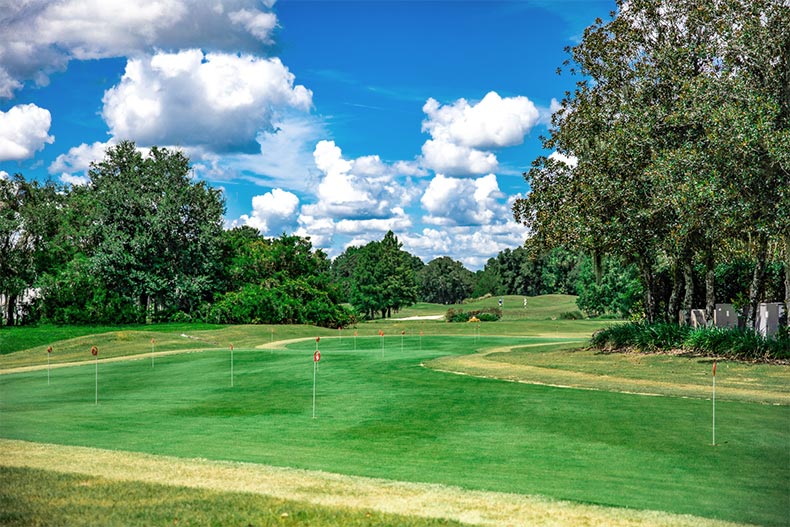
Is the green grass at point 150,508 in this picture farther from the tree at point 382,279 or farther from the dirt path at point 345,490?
the tree at point 382,279

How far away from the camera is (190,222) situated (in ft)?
210

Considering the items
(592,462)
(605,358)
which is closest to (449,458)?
(592,462)

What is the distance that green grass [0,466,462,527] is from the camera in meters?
8.25

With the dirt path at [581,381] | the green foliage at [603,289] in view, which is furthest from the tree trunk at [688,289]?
the green foliage at [603,289]

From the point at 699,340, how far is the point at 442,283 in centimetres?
13026

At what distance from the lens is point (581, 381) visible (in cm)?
2425

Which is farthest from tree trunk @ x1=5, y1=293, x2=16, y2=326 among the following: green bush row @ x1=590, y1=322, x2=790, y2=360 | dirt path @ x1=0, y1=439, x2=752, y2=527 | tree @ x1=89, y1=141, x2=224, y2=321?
dirt path @ x1=0, y1=439, x2=752, y2=527

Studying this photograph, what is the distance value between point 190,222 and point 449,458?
55187mm

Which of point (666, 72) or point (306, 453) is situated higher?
point (666, 72)

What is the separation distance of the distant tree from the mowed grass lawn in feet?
444

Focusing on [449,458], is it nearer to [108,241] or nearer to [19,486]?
[19,486]

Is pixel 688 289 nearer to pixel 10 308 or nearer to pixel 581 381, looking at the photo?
pixel 581 381

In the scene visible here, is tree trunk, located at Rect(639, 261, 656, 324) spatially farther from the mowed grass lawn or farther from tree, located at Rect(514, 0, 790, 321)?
the mowed grass lawn

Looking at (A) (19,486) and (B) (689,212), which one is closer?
(A) (19,486)
